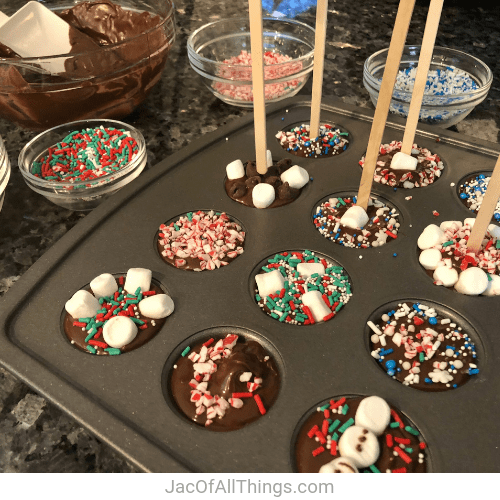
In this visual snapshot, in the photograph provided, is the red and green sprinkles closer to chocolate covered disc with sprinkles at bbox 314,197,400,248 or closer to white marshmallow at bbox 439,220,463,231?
chocolate covered disc with sprinkles at bbox 314,197,400,248

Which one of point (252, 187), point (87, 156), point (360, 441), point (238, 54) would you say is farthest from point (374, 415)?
point (238, 54)

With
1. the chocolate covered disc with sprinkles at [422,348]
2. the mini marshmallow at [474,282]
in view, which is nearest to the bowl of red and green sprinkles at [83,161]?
the chocolate covered disc with sprinkles at [422,348]

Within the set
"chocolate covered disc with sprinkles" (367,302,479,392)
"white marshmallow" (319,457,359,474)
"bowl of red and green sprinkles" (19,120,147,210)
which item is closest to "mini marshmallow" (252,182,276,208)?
"bowl of red and green sprinkles" (19,120,147,210)

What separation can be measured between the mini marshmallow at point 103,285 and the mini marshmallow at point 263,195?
442 mm

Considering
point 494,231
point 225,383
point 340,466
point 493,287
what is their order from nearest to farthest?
point 340,466, point 225,383, point 493,287, point 494,231

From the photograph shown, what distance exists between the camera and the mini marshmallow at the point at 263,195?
4.37 feet

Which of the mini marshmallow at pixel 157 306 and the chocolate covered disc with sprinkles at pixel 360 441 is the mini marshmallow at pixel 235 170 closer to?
the mini marshmallow at pixel 157 306

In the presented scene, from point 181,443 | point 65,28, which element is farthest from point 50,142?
point 181,443

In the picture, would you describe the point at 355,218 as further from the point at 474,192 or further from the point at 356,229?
Result: the point at 474,192

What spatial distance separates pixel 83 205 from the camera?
4.63 feet

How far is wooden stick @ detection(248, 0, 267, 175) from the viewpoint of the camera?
42.5 inches

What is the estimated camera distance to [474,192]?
134cm

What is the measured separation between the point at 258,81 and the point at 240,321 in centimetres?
61

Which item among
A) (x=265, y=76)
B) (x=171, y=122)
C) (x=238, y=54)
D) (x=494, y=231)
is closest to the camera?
(x=494, y=231)
